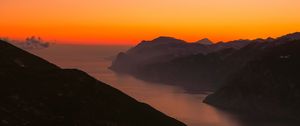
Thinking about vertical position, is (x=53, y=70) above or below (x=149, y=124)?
above

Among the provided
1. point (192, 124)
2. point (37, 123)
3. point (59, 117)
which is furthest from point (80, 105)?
point (192, 124)

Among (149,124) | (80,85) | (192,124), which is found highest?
(80,85)

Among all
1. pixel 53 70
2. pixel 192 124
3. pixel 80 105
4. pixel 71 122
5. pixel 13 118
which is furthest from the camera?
pixel 192 124

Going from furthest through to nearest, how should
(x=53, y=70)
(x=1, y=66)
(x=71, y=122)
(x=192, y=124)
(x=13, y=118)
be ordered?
1. (x=192, y=124)
2. (x=53, y=70)
3. (x=1, y=66)
4. (x=71, y=122)
5. (x=13, y=118)

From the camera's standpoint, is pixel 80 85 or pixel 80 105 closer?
pixel 80 105

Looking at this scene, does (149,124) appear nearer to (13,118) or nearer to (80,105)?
(80,105)

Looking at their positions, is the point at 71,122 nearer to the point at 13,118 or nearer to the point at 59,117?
the point at 59,117
